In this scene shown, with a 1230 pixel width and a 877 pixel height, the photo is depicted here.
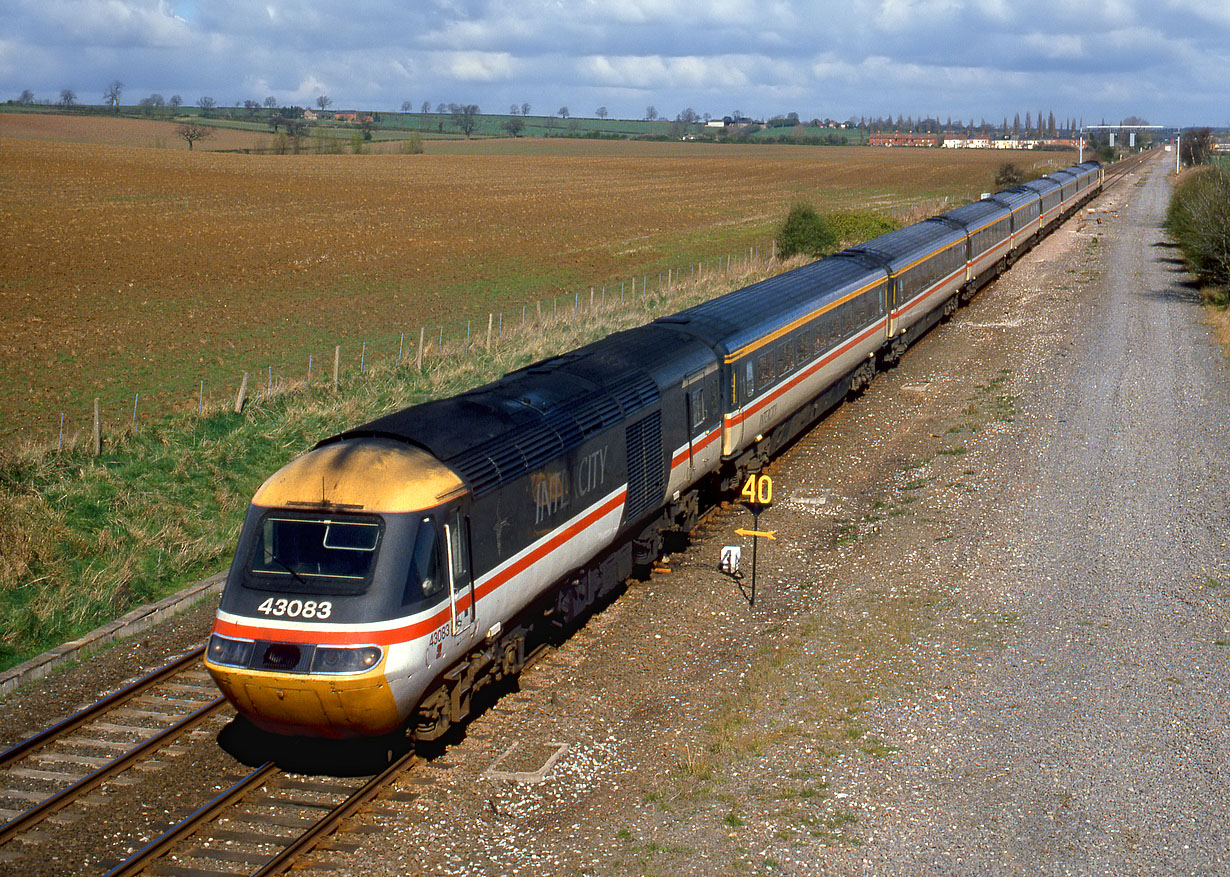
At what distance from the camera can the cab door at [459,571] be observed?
10.7 metres

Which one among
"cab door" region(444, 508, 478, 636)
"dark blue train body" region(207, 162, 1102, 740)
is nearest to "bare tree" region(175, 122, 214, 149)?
"dark blue train body" region(207, 162, 1102, 740)

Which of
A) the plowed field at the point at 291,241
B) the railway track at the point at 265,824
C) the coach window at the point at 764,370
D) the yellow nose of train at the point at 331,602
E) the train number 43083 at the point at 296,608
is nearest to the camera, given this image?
the railway track at the point at 265,824

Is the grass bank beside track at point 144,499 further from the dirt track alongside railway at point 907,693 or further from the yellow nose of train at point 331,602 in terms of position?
the dirt track alongside railway at point 907,693

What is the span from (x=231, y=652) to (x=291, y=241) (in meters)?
54.0

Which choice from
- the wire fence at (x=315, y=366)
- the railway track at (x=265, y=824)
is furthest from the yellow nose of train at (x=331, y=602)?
the wire fence at (x=315, y=366)

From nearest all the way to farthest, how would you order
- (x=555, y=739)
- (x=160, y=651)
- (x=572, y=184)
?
(x=555, y=739), (x=160, y=651), (x=572, y=184)

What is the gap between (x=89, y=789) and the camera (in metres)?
11.0

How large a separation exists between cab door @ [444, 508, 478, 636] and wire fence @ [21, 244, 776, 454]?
11.9 m

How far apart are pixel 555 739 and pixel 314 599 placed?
10.5 feet

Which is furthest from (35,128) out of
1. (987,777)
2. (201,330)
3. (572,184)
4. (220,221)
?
(987,777)

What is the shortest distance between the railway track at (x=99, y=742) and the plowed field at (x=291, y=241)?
13.5m

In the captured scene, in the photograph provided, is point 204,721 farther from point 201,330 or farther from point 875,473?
point 201,330

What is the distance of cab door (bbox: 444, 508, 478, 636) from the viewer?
10734mm

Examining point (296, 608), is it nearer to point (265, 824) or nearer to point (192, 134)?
point (265, 824)
